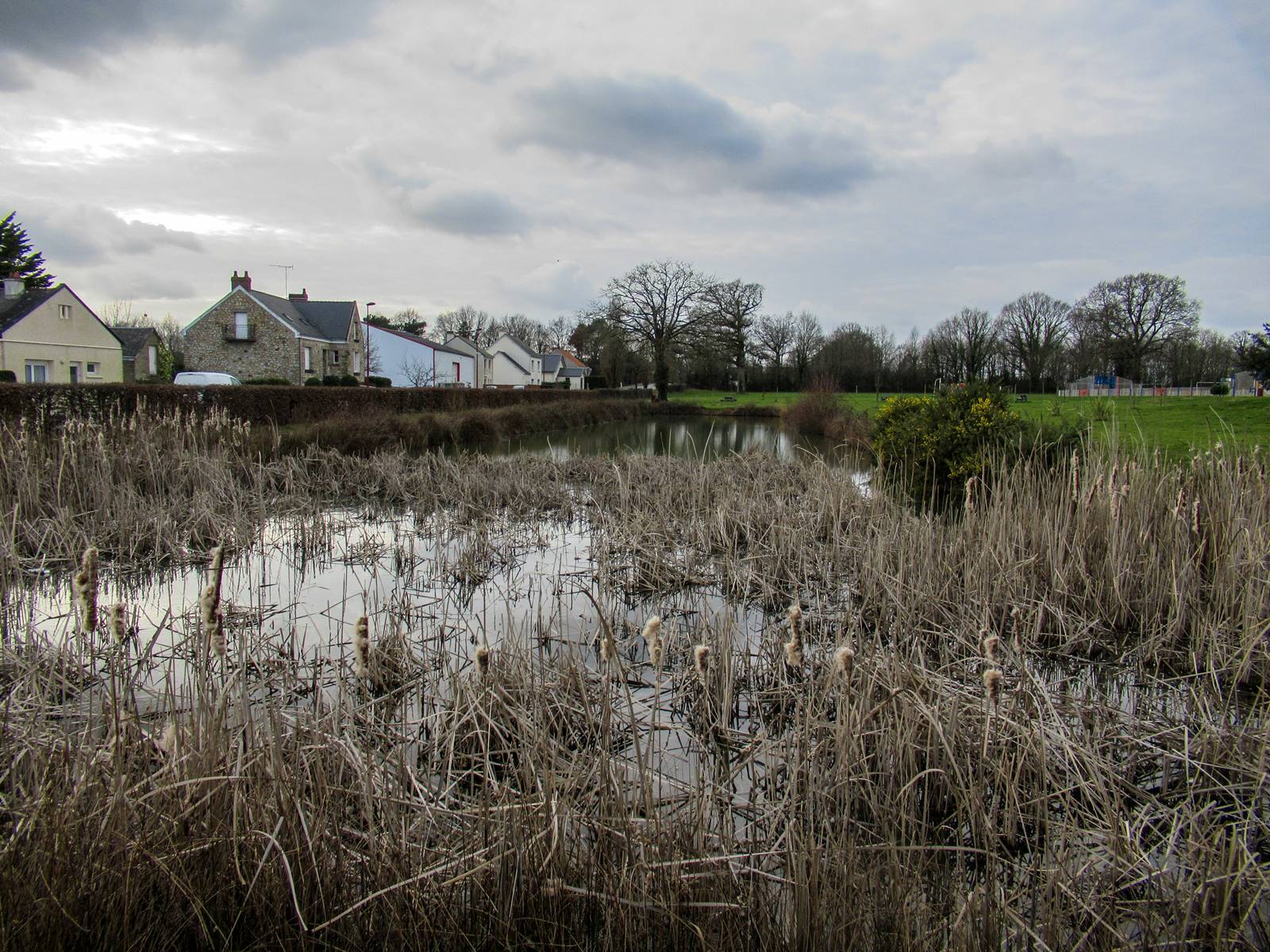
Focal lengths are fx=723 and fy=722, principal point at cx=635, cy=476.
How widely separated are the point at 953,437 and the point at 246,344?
39.5 m

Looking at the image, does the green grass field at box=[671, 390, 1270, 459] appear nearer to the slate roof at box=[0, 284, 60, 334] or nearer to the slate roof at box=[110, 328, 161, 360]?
the slate roof at box=[0, 284, 60, 334]

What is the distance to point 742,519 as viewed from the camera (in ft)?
25.1

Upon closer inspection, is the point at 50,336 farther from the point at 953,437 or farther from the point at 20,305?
the point at 953,437

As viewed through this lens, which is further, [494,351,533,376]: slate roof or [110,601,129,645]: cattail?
[494,351,533,376]: slate roof

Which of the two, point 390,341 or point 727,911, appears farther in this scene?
point 390,341

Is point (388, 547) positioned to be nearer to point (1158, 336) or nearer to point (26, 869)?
point (26, 869)

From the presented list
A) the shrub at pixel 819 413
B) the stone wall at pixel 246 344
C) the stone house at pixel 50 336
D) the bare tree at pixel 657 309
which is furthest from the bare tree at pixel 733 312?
the stone house at pixel 50 336

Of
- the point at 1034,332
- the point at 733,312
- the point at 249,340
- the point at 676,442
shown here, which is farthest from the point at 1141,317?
the point at 249,340

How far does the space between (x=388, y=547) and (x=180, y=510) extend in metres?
2.19

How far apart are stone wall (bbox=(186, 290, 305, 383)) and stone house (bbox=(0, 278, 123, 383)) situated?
4.31 meters

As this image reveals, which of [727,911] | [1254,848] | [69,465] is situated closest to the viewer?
[727,911]

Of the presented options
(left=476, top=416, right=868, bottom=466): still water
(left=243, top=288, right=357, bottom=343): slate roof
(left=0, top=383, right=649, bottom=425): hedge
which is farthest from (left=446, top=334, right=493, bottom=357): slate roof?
(left=0, top=383, right=649, bottom=425): hedge

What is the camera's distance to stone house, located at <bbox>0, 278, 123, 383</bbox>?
103ft

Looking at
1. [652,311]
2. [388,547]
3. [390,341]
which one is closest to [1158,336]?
[652,311]
